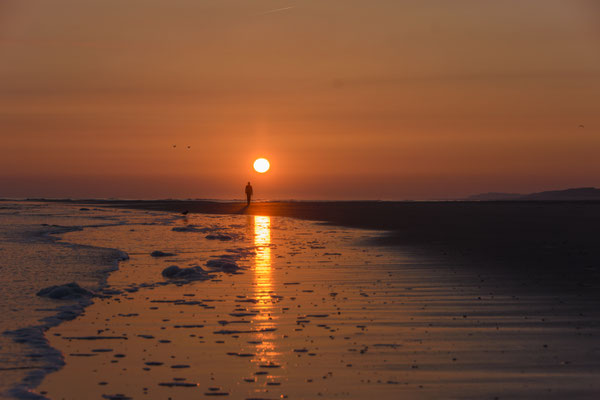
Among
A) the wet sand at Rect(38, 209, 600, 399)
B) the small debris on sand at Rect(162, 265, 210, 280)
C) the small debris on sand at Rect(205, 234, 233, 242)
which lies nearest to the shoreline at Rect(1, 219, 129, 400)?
the wet sand at Rect(38, 209, 600, 399)

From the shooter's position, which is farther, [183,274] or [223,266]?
[223,266]

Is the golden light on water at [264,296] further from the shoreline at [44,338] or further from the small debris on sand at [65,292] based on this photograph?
the small debris on sand at [65,292]

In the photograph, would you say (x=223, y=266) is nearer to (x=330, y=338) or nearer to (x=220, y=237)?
(x=330, y=338)

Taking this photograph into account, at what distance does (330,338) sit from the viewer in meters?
9.86

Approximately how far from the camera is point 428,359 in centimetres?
855

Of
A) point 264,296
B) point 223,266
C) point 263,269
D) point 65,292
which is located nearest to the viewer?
point 65,292

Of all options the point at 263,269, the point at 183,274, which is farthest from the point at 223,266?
the point at 183,274

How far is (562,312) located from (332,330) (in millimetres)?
4519

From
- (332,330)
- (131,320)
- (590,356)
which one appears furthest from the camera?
(131,320)

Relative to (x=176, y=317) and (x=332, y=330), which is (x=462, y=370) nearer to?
(x=332, y=330)

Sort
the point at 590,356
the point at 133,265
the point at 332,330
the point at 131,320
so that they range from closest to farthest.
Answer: the point at 590,356 < the point at 332,330 < the point at 131,320 < the point at 133,265

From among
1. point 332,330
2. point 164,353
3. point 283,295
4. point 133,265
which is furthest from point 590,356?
point 133,265

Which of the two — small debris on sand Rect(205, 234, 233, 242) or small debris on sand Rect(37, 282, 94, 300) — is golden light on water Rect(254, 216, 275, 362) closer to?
small debris on sand Rect(37, 282, 94, 300)

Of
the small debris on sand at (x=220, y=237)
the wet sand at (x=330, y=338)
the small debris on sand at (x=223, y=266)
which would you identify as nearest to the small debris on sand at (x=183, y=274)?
the wet sand at (x=330, y=338)
